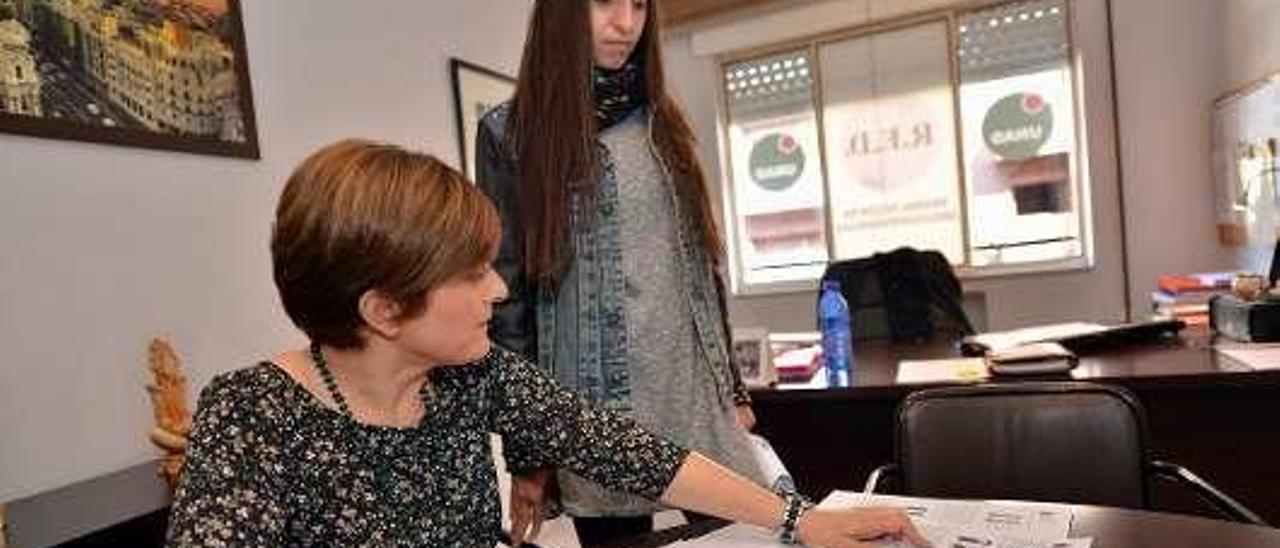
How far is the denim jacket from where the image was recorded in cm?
132

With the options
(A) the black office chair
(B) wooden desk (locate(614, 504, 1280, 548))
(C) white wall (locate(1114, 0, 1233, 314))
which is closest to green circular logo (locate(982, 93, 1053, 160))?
(C) white wall (locate(1114, 0, 1233, 314))

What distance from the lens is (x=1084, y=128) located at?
475 centimetres

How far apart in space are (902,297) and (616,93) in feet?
5.83

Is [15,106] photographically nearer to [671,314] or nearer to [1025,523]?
[671,314]

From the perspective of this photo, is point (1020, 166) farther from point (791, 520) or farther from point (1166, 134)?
point (791, 520)

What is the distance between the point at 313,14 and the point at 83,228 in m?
0.95

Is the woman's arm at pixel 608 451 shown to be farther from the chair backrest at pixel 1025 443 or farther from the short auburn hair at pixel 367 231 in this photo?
the chair backrest at pixel 1025 443

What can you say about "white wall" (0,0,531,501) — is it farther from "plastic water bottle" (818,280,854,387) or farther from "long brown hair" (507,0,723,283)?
"plastic water bottle" (818,280,854,387)

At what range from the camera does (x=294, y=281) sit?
31.6 inches

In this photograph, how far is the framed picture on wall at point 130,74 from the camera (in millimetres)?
1633

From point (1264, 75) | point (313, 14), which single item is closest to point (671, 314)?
point (313, 14)

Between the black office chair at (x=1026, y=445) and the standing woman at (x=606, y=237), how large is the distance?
0.32m

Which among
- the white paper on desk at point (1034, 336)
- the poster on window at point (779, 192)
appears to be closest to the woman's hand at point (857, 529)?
the white paper on desk at point (1034, 336)

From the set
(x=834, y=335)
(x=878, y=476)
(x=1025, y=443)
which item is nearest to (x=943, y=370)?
(x=834, y=335)
